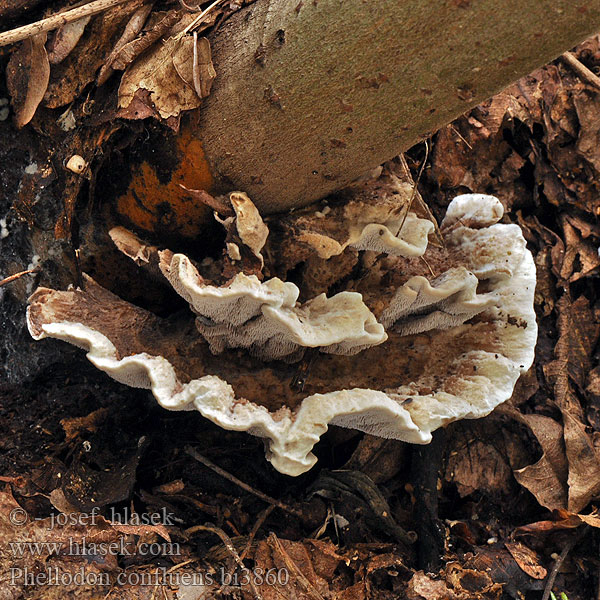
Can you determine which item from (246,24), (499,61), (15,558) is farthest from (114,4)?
(15,558)

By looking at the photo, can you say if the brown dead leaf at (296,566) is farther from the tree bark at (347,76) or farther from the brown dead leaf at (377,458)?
the tree bark at (347,76)

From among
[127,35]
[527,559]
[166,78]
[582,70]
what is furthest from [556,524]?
[127,35]

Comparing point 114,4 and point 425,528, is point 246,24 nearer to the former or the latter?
point 114,4

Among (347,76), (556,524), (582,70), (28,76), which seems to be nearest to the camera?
(347,76)

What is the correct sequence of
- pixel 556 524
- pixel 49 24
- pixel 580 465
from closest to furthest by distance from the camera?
pixel 49 24 → pixel 556 524 → pixel 580 465

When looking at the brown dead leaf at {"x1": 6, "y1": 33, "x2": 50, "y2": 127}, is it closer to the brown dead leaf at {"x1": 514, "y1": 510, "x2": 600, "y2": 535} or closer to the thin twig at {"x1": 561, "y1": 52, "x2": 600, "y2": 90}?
the brown dead leaf at {"x1": 514, "y1": 510, "x2": 600, "y2": 535}

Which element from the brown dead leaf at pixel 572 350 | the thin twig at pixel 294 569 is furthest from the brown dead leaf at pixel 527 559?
the thin twig at pixel 294 569

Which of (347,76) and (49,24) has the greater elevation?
(49,24)

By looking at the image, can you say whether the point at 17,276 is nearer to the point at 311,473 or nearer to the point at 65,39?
the point at 65,39
